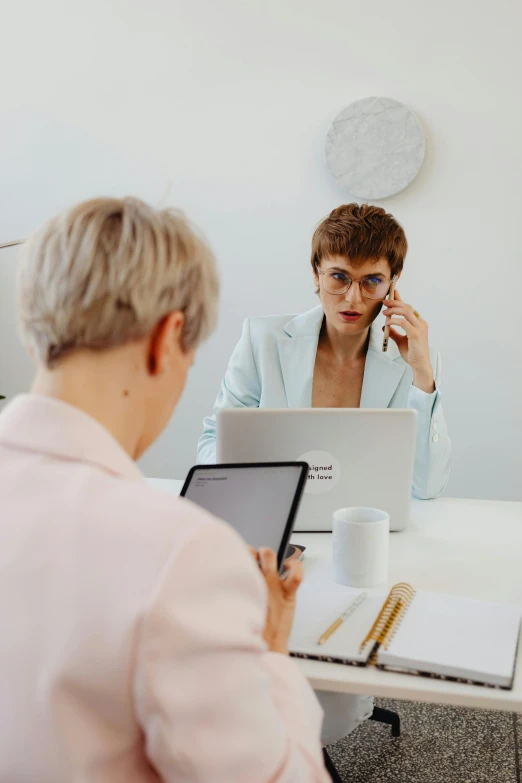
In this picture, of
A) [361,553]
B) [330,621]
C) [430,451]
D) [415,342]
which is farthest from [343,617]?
[415,342]

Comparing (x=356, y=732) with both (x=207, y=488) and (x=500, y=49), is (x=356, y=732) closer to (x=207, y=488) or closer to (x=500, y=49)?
(x=207, y=488)

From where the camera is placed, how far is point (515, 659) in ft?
3.21

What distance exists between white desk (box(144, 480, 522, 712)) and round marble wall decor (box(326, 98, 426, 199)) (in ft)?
5.18

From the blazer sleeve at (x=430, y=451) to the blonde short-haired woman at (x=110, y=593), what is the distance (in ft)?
3.50

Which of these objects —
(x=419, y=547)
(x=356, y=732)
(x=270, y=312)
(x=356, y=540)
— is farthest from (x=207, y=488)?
(x=270, y=312)

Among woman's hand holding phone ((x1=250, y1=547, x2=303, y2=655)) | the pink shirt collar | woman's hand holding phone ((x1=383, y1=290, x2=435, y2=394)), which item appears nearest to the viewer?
the pink shirt collar

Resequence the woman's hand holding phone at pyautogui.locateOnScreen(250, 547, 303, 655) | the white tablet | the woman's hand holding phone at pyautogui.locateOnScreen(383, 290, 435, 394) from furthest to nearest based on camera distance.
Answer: the woman's hand holding phone at pyautogui.locateOnScreen(383, 290, 435, 394) < the white tablet < the woman's hand holding phone at pyautogui.locateOnScreen(250, 547, 303, 655)

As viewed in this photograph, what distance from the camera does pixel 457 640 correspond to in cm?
100

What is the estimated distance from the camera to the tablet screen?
3.78ft

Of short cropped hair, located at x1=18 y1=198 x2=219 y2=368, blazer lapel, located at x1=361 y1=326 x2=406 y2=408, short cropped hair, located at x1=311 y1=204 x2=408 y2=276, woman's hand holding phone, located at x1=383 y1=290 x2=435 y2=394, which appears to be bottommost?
blazer lapel, located at x1=361 y1=326 x2=406 y2=408

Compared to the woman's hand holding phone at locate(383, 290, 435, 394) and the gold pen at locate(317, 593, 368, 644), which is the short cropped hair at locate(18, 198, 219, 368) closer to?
the gold pen at locate(317, 593, 368, 644)

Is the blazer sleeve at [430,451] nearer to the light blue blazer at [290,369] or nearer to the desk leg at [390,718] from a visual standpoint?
the light blue blazer at [290,369]

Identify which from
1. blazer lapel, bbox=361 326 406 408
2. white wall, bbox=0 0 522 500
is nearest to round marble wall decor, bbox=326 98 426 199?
white wall, bbox=0 0 522 500

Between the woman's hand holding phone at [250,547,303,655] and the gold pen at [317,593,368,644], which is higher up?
the woman's hand holding phone at [250,547,303,655]
